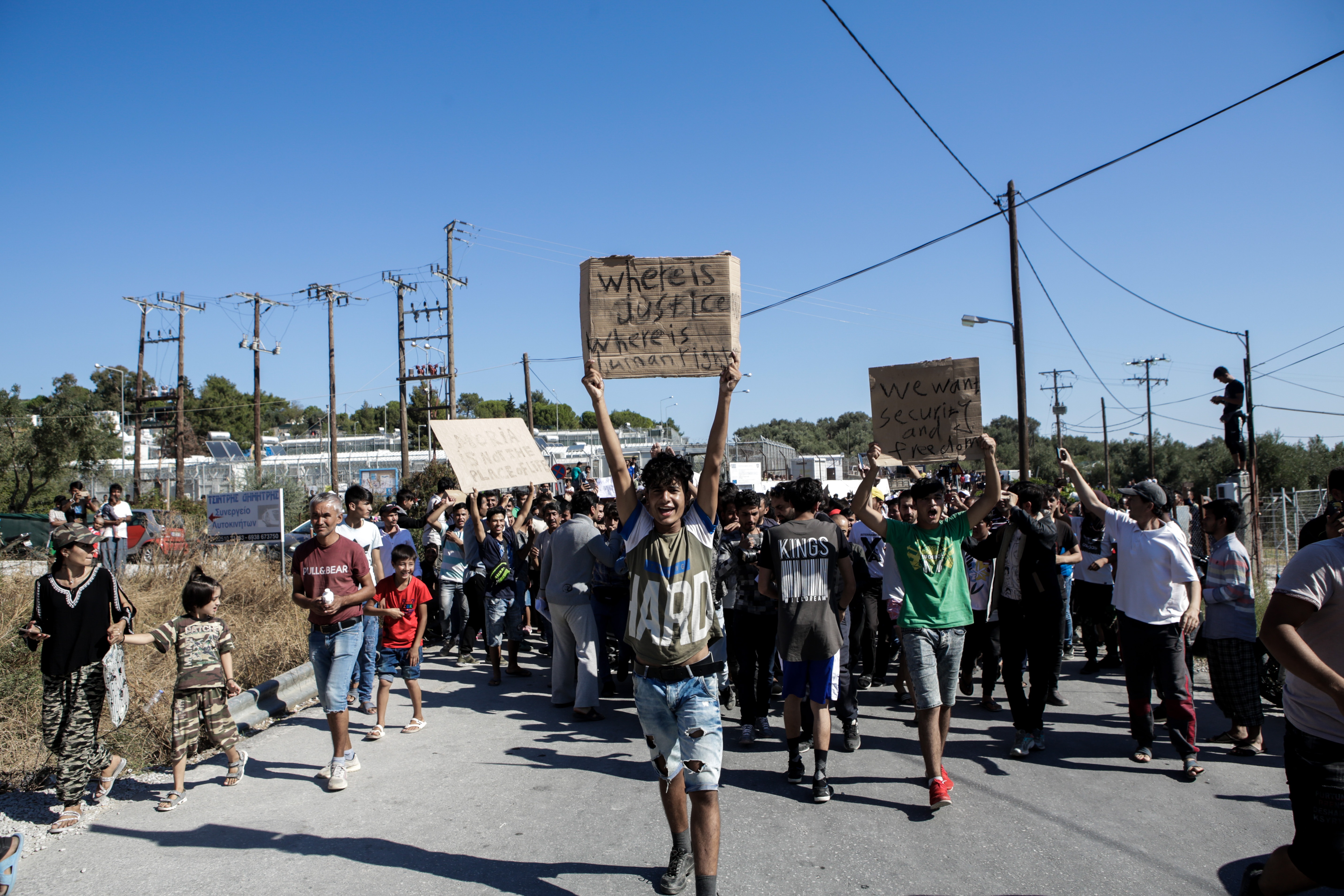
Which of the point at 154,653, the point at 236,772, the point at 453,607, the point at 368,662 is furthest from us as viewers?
the point at 453,607

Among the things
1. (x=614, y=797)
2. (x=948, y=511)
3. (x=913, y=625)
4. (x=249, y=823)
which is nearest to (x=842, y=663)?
(x=913, y=625)

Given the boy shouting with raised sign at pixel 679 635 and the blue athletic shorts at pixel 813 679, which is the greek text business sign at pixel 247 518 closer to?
the blue athletic shorts at pixel 813 679

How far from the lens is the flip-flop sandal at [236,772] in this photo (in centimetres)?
548

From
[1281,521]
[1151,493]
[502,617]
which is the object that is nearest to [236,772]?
[502,617]

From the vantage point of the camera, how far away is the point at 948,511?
1030 centimetres

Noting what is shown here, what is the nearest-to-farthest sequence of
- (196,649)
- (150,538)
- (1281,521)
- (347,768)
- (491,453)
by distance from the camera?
(196,649) → (347,768) → (491,453) → (150,538) → (1281,521)

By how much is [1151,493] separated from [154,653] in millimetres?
9227

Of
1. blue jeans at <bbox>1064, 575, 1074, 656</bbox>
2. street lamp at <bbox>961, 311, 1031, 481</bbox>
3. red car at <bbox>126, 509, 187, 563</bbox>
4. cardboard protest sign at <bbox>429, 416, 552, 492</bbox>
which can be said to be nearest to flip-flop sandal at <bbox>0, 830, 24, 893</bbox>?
cardboard protest sign at <bbox>429, 416, 552, 492</bbox>

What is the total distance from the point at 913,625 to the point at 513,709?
4.03 meters

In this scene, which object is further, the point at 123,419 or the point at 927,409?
the point at 123,419

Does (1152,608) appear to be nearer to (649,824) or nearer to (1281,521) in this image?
(649,824)

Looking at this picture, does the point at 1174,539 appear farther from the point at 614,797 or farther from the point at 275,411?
the point at 275,411

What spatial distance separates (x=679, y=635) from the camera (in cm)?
364

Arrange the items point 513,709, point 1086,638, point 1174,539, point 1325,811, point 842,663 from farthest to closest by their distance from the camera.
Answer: point 1086,638 → point 513,709 → point 842,663 → point 1174,539 → point 1325,811
